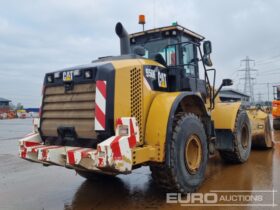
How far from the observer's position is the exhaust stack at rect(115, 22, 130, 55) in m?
5.09

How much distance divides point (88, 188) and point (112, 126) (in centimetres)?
177

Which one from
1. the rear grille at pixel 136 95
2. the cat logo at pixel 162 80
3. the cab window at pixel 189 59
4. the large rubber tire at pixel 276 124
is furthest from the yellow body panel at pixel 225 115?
the large rubber tire at pixel 276 124

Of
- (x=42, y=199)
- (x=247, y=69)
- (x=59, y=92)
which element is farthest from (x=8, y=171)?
(x=247, y=69)

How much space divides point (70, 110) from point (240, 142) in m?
3.87

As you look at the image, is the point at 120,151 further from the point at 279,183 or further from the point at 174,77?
the point at 279,183

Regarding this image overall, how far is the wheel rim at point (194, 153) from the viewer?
4.90 metres

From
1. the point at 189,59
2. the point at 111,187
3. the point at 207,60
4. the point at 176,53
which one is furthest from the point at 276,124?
the point at 111,187

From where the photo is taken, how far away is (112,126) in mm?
4141

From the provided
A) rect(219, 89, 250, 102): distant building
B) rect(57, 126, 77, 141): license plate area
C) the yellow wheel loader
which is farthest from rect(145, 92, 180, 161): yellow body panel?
rect(219, 89, 250, 102): distant building

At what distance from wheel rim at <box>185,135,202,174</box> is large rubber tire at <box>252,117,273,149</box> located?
4.04 m

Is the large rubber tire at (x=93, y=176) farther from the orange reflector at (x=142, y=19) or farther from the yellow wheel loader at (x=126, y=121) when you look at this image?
the orange reflector at (x=142, y=19)

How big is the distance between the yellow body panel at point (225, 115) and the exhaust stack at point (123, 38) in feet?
7.90

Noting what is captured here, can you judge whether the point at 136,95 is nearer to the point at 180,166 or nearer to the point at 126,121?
the point at 126,121

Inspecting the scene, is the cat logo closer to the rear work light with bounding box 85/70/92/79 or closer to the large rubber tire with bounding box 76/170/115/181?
the rear work light with bounding box 85/70/92/79
